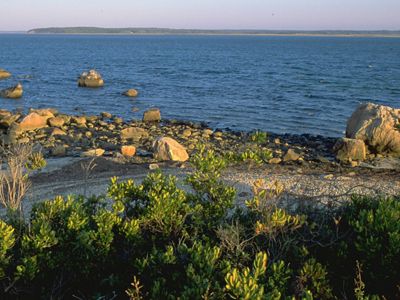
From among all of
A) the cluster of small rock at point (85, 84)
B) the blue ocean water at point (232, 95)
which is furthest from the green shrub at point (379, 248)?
the cluster of small rock at point (85, 84)

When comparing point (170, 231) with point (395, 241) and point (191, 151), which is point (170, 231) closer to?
point (395, 241)

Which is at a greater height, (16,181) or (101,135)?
(16,181)

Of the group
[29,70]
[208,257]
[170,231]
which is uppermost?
[208,257]

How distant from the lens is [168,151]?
1747 centimetres

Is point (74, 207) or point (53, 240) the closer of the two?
point (53, 240)

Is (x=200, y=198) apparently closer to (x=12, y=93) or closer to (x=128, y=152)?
(x=128, y=152)

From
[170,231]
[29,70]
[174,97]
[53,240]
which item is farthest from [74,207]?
[29,70]

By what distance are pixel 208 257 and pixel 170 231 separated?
1.38m

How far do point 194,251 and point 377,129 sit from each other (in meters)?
16.2

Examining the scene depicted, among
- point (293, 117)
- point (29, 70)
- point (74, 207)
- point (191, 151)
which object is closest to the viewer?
point (74, 207)

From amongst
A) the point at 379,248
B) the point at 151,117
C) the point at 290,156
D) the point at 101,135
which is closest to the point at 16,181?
the point at 379,248

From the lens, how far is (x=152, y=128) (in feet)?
82.8

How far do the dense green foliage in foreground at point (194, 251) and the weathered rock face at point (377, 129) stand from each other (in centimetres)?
1386

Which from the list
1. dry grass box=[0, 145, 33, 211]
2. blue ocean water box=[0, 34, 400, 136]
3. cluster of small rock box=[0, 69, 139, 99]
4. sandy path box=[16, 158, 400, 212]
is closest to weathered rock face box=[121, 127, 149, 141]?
sandy path box=[16, 158, 400, 212]
